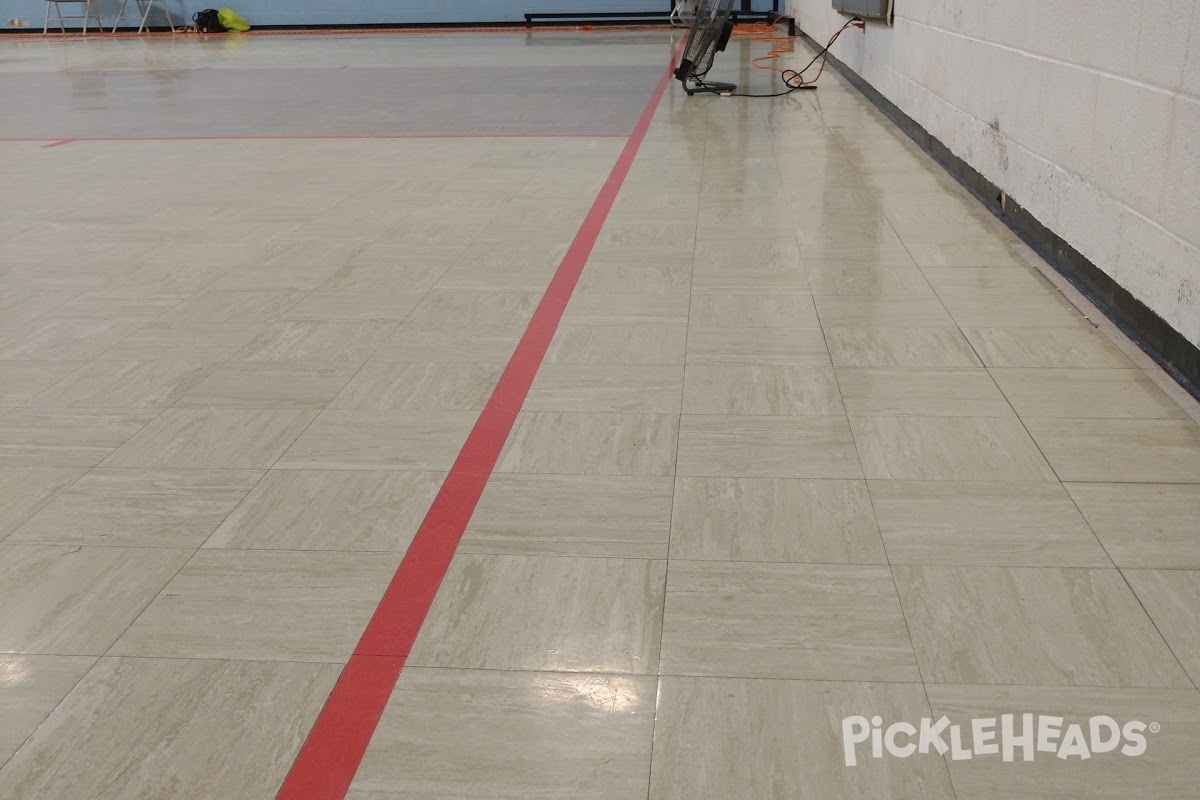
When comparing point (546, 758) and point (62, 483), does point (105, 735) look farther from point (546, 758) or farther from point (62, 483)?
point (62, 483)

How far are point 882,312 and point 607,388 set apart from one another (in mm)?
1134

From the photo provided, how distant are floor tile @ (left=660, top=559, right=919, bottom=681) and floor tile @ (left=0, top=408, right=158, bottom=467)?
5.02 feet

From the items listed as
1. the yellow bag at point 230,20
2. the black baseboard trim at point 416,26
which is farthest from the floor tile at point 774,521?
the yellow bag at point 230,20

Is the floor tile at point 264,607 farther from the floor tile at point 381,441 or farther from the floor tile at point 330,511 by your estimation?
the floor tile at point 381,441

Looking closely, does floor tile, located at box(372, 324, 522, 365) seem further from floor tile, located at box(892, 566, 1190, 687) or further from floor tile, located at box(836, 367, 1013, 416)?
floor tile, located at box(892, 566, 1190, 687)

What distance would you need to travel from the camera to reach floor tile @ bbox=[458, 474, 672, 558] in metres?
2.27

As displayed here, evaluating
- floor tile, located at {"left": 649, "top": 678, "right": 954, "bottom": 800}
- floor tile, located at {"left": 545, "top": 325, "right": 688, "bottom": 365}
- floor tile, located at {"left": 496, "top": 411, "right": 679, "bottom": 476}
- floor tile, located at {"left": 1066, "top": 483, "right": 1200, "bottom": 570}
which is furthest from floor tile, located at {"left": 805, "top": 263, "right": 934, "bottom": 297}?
floor tile, located at {"left": 649, "top": 678, "right": 954, "bottom": 800}

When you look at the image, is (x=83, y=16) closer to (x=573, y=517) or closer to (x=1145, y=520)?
(x=573, y=517)

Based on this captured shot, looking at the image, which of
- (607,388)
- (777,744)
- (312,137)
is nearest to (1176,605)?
(777,744)

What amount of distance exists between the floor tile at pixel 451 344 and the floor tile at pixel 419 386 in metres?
0.06

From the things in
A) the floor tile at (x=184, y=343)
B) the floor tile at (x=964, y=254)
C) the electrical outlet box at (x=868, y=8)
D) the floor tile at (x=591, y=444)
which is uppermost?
the electrical outlet box at (x=868, y=8)

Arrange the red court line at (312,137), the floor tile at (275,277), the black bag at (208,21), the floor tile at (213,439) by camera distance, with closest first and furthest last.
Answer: the floor tile at (213,439) → the floor tile at (275,277) → the red court line at (312,137) → the black bag at (208,21)

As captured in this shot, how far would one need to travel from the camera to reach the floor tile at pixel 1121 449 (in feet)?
8.27

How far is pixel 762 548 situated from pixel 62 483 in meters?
1.62
